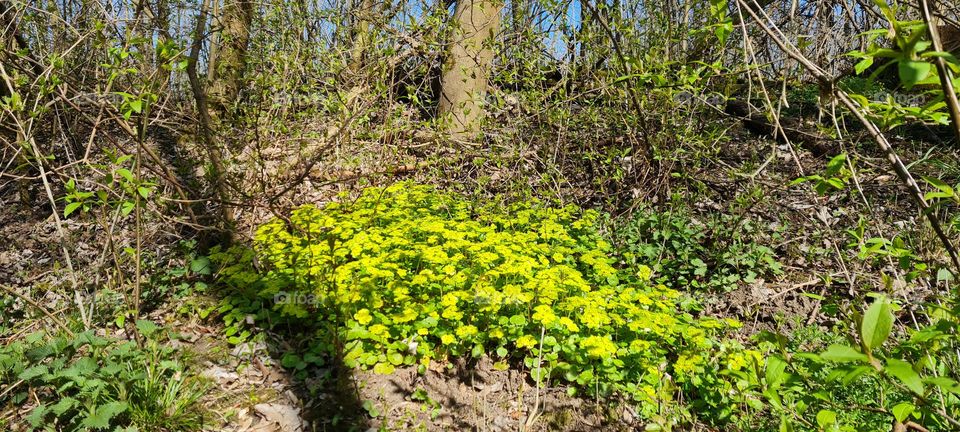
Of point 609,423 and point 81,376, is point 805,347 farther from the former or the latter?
point 81,376

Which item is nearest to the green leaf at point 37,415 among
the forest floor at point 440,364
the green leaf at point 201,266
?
the forest floor at point 440,364

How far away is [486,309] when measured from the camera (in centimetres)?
311

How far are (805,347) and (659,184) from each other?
6.48ft

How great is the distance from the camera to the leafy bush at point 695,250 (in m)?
4.23

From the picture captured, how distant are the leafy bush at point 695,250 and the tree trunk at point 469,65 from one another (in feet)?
6.95

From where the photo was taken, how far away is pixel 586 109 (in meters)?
5.37

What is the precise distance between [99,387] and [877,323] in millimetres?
3092

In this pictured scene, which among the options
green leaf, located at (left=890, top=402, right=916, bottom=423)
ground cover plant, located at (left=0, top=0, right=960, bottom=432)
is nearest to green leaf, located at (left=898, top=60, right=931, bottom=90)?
ground cover plant, located at (left=0, top=0, right=960, bottom=432)

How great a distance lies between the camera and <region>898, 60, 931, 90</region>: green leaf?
770mm

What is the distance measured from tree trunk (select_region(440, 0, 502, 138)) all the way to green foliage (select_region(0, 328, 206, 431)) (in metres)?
3.61

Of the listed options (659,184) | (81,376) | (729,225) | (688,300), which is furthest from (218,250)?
(729,225)

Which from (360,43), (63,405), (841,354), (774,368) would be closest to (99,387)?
(63,405)

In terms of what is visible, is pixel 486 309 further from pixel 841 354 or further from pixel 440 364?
pixel 841 354

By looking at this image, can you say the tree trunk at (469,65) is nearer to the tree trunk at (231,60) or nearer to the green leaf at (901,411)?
the tree trunk at (231,60)
